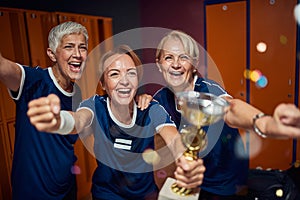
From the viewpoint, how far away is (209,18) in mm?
1993

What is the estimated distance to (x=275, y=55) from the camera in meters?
2.12

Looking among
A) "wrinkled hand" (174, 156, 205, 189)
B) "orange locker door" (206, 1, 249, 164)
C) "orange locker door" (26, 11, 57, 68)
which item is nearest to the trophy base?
"wrinkled hand" (174, 156, 205, 189)

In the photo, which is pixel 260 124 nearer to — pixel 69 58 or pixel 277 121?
pixel 277 121

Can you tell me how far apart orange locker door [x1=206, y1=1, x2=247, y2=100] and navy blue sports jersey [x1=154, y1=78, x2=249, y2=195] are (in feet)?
2.62

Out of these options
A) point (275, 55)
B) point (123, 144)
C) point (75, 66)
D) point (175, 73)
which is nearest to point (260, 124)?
point (175, 73)

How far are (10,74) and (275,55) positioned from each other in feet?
6.15

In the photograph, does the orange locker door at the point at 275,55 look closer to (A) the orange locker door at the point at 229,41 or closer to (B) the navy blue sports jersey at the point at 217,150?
(A) the orange locker door at the point at 229,41

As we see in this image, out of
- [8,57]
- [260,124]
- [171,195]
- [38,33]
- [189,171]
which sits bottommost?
[171,195]

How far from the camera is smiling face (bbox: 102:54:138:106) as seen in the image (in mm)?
962

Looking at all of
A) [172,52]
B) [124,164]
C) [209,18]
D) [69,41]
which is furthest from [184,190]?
[209,18]

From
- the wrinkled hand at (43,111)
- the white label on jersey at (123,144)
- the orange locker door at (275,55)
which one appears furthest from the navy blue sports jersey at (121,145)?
the orange locker door at (275,55)

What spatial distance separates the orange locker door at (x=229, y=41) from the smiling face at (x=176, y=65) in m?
0.98

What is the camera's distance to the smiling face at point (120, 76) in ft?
3.16

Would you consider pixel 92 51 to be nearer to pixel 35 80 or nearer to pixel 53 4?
pixel 35 80
